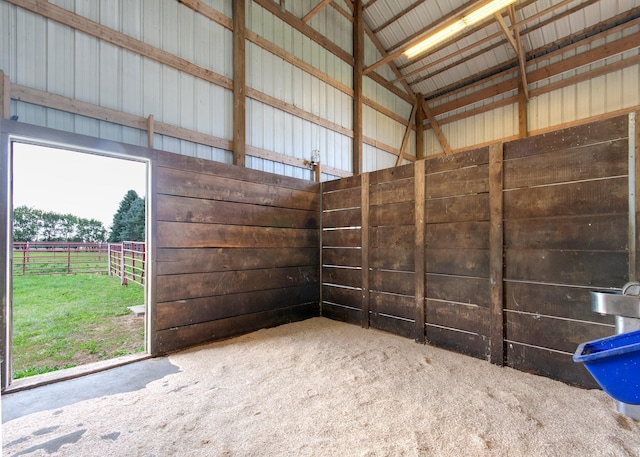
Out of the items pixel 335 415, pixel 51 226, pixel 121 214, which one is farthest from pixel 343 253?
pixel 121 214

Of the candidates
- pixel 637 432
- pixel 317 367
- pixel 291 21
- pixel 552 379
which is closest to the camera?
pixel 637 432

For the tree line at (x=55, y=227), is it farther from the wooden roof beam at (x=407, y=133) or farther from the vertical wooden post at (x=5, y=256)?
the wooden roof beam at (x=407, y=133)

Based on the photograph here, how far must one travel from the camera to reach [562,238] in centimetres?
210

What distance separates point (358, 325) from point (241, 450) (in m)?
2.24

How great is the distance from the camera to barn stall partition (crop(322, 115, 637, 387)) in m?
1.95

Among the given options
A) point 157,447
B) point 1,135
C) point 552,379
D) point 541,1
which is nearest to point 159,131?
point 1,135

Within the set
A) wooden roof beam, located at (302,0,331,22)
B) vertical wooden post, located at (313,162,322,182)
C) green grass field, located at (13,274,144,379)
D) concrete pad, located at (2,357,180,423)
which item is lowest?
green grass field, located at (13,274,144,379)

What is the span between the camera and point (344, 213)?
11.8 feet

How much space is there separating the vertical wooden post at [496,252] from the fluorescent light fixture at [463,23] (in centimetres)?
193

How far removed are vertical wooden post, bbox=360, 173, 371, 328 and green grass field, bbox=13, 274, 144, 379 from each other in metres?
2.39

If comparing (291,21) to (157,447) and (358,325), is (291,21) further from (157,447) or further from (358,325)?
(157,447)

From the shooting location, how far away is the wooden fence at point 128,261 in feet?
20.0

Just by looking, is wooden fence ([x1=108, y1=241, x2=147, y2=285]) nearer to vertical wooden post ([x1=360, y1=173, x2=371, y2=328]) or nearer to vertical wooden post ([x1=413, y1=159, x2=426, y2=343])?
vertical wooden post ([x1=360, y1=173, x2=371, y2=328])

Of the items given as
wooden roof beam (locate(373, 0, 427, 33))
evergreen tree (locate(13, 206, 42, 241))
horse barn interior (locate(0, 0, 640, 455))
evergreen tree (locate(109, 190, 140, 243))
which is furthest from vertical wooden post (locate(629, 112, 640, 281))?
evergreen tree (locate(109, 190, 140, 243))
